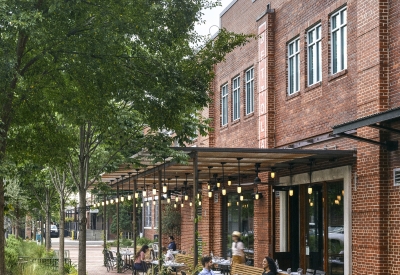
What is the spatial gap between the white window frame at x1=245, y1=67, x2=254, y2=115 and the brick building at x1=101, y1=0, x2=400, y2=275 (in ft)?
0.13

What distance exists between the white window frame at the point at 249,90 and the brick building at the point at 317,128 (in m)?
0.04

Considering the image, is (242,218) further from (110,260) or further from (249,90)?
(110,260)

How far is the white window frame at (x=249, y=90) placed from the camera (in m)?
29.7

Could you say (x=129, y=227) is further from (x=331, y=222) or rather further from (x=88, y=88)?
(x=88, y=88)

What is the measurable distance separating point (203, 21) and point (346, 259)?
25.7 feet

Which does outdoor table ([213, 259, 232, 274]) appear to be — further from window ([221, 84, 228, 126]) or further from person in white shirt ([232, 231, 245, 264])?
window ([221, 84, 228, 126])

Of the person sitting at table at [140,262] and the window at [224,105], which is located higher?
the window at [224,105]

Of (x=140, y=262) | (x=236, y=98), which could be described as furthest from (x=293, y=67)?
(x=140, y=262)

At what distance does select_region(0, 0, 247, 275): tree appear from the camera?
15234 millimetres

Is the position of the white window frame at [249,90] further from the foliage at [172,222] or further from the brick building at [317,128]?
the foliage at [172,222]

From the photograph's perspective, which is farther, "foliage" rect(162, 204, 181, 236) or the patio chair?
"foliage" rect(162, 204, 181, 236)

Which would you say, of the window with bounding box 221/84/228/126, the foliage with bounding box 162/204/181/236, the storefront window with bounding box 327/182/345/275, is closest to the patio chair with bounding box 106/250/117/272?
the window with bounding box 221/84/228/126

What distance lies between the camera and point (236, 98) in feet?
105

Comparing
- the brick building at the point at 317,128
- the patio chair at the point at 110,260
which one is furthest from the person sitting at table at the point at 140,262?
the patio chair at the point at 110,260
